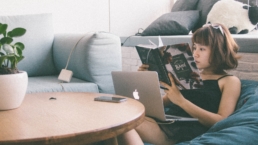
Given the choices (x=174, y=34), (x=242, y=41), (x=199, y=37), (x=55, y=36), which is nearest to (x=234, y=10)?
(x=174, y=34)

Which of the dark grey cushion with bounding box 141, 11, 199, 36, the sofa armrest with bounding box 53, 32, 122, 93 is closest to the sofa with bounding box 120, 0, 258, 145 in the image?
the dark grey cushion with bounding box 141, 11, 199, 36

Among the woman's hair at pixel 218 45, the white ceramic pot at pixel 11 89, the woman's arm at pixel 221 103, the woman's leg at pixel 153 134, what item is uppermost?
the woman's hair at pixel 218 45

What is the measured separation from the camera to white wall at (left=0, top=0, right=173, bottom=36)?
7.87 feet

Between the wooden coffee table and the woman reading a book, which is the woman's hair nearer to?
the woman reading a book

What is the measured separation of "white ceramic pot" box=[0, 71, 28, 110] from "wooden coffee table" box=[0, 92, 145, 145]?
24 millimetres

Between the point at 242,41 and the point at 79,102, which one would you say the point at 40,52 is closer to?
the point at 79,102

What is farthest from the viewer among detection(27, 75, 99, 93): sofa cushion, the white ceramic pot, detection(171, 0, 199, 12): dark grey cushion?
detection(171, 0, 199, 12): dark grey cushion

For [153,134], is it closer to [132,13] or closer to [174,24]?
[174,24]

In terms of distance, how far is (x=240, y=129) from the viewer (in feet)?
2.91

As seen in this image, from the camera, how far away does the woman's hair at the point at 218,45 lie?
129 centimetres

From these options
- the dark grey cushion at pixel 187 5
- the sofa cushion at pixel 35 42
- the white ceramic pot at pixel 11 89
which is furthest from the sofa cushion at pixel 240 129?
the dark grey cushion at pixel 187 5

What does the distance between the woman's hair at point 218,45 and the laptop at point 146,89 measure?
0.26 metres

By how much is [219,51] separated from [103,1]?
5.30ft

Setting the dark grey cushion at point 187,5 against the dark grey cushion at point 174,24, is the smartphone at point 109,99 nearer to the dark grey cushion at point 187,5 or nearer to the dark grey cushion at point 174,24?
the dark grey cushion at point 174,24
